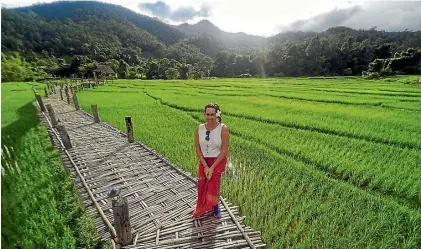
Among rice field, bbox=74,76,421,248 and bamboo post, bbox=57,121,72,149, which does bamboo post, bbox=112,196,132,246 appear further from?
bamboo post, bbox=57,121,72,149

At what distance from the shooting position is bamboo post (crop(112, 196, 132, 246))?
10.2 feet

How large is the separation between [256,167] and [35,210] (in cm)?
399

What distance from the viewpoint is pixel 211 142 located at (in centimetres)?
348

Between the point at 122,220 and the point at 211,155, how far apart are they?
1338 millimetres

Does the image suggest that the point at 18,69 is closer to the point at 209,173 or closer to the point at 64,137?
the point at 64,137

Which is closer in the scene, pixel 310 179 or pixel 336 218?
pixel 336 218

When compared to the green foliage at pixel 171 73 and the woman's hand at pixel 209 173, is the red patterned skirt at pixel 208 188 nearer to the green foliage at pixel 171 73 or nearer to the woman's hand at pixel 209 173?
the woman's hand at pixel 209 173

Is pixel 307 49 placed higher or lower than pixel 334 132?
higher

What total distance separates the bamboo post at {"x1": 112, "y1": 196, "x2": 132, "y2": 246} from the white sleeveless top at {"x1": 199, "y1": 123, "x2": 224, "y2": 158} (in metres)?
1.15

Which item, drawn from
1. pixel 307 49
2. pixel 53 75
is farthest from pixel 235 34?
pixel 53 75

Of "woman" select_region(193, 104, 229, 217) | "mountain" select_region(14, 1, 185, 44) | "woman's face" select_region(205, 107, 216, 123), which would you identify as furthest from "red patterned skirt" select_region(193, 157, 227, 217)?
"mountain" select_region(14, 1, 185, 44)

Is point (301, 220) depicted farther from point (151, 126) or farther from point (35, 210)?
point (151, 126)

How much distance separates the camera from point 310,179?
16.6 ft

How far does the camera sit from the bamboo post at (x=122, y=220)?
10.2 feet
